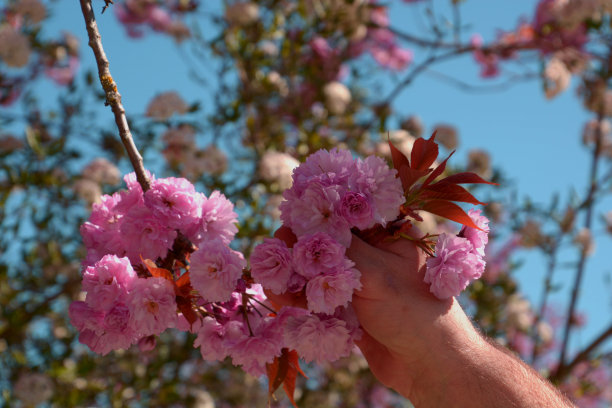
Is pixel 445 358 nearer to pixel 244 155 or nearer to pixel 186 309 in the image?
pixel 186 309

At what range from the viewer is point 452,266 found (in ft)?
3.42

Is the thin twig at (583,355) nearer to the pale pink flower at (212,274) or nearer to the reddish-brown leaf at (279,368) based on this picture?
the reddish-brown leaf at (279,368)

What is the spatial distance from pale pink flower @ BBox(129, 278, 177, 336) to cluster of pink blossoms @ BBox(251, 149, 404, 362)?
18 cm

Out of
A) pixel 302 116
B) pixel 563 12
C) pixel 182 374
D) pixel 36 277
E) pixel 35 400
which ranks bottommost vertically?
pixel 35 400


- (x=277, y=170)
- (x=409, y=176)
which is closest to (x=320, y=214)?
(x=409, y=176)

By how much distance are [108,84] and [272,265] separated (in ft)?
1.66

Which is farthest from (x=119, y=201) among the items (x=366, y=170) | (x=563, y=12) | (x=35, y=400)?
(x=563, y=12)

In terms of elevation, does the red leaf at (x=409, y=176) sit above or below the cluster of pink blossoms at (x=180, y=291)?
above

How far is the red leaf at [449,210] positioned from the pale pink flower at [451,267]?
0.04 m

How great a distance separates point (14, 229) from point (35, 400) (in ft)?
2.84

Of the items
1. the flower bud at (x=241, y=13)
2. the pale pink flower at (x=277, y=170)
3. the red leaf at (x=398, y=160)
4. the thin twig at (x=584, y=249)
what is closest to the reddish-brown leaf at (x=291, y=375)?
the red leaf at (x=398, y=160)

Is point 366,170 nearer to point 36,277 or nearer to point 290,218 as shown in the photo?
point 290,218

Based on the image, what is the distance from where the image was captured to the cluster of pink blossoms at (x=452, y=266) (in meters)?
1.04

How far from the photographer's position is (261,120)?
3.64 metres
